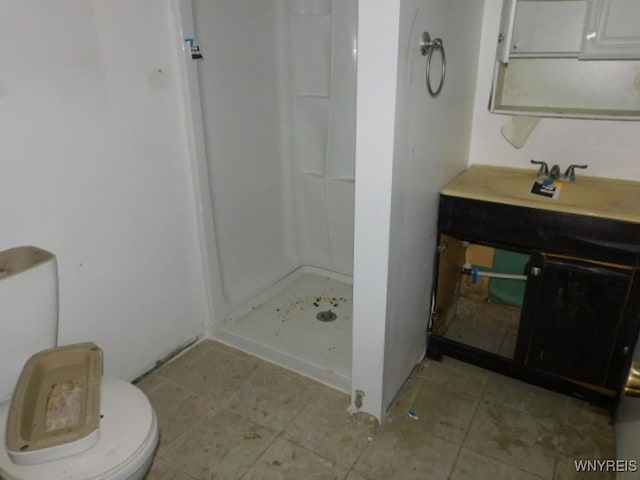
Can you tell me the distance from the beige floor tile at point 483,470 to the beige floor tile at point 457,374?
339 mm

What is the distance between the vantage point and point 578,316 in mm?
1658

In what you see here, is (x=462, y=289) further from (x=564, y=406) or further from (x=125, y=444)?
(x=125, y=444)

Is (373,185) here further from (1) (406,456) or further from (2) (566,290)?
(1) (406,456)

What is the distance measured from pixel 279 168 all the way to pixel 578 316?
1.69 m

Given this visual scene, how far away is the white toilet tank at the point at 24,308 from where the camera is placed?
130 centimetres

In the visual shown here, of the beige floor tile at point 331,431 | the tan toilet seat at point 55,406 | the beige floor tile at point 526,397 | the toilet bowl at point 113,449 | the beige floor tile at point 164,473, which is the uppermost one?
the tan toilet seat at point 55,406

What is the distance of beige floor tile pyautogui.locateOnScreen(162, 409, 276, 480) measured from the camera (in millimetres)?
1588

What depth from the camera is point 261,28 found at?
230cm

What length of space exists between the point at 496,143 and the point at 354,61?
2.74ft

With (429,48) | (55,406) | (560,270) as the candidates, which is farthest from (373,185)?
(55,406)

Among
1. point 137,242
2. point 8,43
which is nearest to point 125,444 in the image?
point 137,242

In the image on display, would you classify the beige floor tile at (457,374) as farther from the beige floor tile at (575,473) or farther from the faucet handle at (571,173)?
the faucet handle at (571,173)

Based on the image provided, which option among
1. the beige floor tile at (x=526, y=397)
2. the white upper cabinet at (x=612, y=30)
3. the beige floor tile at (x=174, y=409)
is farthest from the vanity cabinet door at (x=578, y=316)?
the beige floor tile at (x=174, y=409)

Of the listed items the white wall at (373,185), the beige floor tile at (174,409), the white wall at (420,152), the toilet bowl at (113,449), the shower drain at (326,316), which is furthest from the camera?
the shower drain at (326,316)
